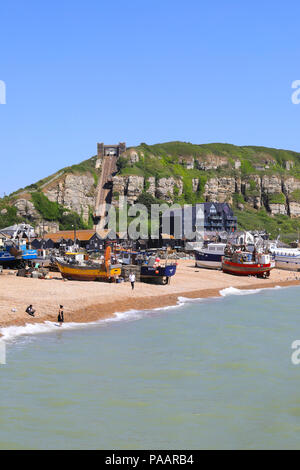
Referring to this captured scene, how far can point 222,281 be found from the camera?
53.8 metres

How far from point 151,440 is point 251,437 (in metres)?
3.09

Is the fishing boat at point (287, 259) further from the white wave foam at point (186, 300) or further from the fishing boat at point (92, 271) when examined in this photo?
the fishing boat at point (92, 271)

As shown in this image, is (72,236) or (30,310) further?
(72,236)

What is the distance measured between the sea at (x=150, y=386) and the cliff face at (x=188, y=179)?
94648mm

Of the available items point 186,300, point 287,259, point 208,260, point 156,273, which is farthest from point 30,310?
point 287,259

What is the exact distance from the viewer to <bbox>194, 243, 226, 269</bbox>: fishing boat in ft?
219

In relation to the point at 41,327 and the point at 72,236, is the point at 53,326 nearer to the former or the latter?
the point at 41,327

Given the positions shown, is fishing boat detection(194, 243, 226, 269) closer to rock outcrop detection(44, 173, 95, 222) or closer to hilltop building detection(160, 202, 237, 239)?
hilltop building detection(160, 202, 237, 239)

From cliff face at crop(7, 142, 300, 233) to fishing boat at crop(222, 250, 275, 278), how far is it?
6761 cm

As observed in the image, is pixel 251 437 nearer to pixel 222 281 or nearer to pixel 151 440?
pixel 151 440

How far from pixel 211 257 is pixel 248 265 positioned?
29.2ft

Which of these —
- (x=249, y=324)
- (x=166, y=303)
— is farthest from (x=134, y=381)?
(x=166, y=303)

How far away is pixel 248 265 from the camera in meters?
59.5

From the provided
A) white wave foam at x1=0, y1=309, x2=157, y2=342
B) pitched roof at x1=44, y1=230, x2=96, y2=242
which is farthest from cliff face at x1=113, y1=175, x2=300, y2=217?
white wave foam at x1=0, y1=309, x2=157, y2=342
